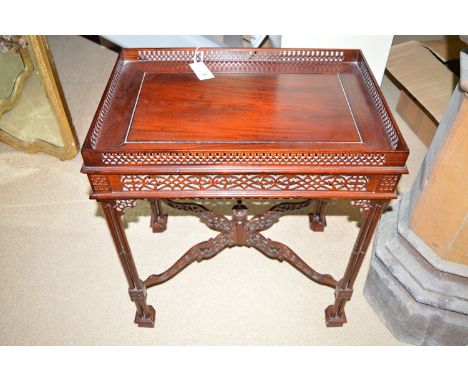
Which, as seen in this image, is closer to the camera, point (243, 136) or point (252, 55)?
point (243, 136)

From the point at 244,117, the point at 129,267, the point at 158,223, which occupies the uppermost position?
the point at 244,117

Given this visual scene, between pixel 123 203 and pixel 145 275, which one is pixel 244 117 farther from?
pixel 145 275

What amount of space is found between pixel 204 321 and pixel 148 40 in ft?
7.08

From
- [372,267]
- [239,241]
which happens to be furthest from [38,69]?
[372,267]

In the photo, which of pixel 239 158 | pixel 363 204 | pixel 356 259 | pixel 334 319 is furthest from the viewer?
pixel 334 319

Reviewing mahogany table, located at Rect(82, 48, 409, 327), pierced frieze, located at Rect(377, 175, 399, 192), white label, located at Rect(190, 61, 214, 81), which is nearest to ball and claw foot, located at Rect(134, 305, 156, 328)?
mahogany table, located at Rect(82, 48, 409, 327)

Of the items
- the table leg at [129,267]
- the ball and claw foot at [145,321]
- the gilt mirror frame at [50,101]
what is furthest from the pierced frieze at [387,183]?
the gilt mirror frame at [50,101]

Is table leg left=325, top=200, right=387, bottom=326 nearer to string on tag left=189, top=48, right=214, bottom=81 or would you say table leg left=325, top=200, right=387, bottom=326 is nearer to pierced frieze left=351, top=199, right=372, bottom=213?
pierced frieze left=351, top=199, right=372, bottom=213

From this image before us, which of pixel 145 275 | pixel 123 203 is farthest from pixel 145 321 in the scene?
pixel 123 203

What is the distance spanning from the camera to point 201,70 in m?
1.57

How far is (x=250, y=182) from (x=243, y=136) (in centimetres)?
14

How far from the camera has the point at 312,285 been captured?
2012 millimetres

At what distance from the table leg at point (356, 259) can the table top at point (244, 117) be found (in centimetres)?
18

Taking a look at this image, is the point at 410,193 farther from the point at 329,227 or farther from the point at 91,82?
the point at 91,82
